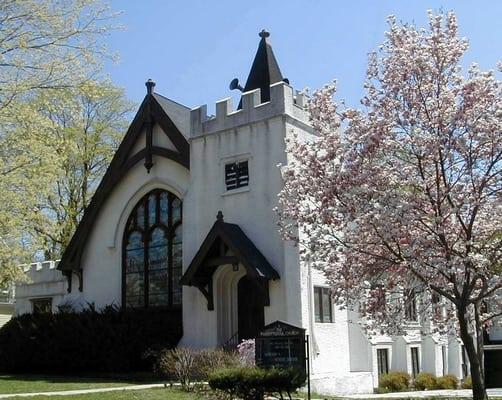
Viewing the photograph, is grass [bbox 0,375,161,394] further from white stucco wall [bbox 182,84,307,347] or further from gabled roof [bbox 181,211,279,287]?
gabled roof [bbox 181,211,279,287]

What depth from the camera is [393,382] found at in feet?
79.0

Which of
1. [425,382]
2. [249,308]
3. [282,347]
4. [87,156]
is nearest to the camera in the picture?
[282,347]

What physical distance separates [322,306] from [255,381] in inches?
349

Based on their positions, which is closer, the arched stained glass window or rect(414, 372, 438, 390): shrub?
the arched stained glass window

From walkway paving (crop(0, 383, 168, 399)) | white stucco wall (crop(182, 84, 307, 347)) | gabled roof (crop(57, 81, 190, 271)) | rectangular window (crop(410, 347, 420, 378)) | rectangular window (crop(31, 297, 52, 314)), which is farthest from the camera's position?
rectangular window (crop(31, 297, 52, 314))

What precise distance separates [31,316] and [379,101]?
17.6m

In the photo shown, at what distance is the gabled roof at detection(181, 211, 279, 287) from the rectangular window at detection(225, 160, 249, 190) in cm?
137

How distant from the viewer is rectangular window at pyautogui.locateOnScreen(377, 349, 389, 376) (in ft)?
83.9

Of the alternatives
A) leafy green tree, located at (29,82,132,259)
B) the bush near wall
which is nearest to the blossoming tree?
the bush near wall

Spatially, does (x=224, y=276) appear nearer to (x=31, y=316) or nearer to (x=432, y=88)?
(x=31, y=316)

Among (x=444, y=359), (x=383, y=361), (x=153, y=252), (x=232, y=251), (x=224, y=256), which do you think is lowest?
(x=444, y=359)

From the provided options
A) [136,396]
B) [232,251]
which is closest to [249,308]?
[232,251]

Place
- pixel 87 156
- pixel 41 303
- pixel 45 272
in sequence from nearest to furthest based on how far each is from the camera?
pixel 45 272
pixel 41 303
pixel 87 156

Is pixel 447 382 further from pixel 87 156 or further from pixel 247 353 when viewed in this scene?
pixel 87 156
